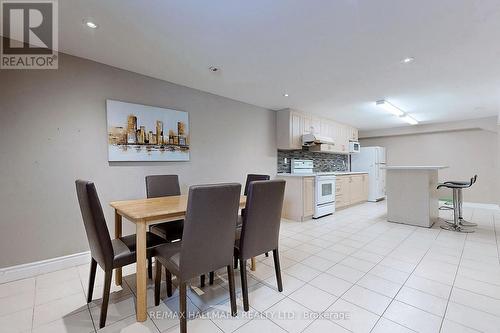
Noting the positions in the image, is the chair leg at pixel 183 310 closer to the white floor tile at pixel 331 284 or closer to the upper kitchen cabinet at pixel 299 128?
the white floor tile at pixel 331 284

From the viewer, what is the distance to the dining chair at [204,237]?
1.44 metres

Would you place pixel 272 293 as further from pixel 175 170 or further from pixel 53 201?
pixel 53 201

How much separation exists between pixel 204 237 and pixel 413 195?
13.1ft

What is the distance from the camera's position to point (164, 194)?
110 inches

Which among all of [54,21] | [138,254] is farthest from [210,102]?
[138,254]

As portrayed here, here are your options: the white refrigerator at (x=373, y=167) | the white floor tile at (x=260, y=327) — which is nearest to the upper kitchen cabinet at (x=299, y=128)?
the white refrigerator at (x=373, y=167)

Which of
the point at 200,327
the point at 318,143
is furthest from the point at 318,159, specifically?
the point at 200,327

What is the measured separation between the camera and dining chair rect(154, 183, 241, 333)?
1437 mm

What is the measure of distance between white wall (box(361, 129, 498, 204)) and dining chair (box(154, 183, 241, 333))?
23.3 ft

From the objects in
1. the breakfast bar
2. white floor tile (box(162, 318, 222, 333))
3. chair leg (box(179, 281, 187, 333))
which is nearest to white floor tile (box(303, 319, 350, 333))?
white floor tile (box(162, 318, 222, 333))

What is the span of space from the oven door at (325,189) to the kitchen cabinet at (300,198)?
13 cm

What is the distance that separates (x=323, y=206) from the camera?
4.63 m

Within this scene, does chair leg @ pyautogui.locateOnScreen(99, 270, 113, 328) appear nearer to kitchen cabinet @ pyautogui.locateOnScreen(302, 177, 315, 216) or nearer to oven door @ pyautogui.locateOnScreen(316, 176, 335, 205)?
kitchen cabinet @ pyautogui.locateOnScreen(302, 177, 315, 216)

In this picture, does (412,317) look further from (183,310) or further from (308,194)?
(308,194)
